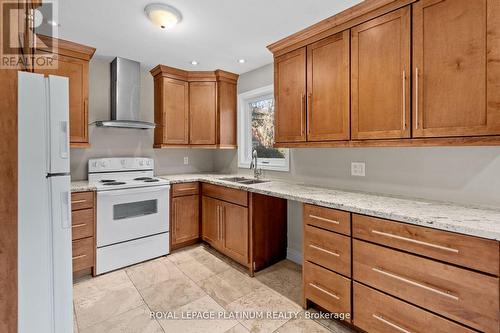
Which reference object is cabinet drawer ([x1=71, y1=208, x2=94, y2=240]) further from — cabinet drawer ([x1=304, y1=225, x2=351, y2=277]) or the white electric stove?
cabinet drawer ([x1=304, y1=225, x2=351, y2=277])

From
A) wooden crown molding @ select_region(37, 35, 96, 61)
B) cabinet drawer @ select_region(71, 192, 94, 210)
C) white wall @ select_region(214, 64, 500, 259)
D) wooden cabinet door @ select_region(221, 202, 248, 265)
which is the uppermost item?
wooden crown molding @ select_region(37, 35, 96, 61)

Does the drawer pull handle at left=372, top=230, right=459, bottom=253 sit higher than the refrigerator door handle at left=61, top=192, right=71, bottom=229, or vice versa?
the refrigerator door handle at left=61, top=192, right=71, bottom=229

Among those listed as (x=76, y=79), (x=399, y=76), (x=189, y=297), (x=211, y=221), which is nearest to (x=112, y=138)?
(x=76, y=79)

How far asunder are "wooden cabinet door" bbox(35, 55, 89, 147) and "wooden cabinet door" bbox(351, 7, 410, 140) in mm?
2663

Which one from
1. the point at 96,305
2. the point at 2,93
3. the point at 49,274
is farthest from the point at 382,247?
the point at 96,305

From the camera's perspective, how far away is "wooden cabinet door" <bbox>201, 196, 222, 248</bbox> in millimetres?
2914

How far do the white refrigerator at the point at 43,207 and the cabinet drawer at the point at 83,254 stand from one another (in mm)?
1366

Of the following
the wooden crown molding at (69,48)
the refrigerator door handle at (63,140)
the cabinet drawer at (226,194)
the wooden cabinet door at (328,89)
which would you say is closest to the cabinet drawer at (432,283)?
the wooden cabinet door at (328,89)

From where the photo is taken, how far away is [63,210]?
3.94ft

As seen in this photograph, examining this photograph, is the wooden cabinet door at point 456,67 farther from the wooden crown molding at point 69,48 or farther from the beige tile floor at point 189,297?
the wooden crown molding at point 69,48

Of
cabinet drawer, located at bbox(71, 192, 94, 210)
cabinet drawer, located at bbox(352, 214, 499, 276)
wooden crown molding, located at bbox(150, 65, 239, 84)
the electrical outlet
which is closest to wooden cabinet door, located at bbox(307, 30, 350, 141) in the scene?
the electrical outlet

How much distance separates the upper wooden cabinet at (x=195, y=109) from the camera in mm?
3342

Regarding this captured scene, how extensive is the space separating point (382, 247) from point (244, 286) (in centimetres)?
133

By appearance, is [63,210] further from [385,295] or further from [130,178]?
[130,178]
